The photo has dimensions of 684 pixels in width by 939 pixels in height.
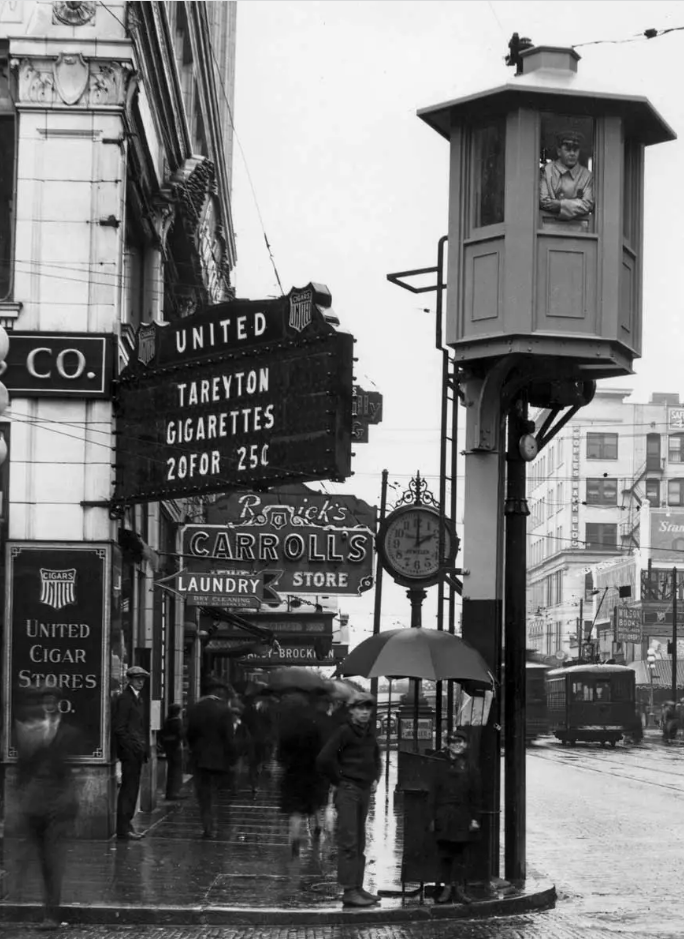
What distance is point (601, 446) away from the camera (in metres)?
119

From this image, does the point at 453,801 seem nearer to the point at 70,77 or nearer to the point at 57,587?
the point at 57,587

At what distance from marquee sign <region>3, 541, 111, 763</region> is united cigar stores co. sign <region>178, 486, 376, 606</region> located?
5.65m

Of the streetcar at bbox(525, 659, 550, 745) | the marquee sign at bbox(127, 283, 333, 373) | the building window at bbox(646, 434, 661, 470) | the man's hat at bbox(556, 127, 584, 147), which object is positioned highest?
the building window at bbox(646, 434, 661, 470)

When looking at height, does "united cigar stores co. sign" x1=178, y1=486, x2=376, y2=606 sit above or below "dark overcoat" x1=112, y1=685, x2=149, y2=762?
above

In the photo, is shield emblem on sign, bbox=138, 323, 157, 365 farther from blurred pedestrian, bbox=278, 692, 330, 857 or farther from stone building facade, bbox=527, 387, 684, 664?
stone building facade, bbox=527, 387, 684, 664

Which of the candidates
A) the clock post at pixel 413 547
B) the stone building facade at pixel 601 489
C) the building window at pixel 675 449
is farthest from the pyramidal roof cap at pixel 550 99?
the building window at pixel 675 449

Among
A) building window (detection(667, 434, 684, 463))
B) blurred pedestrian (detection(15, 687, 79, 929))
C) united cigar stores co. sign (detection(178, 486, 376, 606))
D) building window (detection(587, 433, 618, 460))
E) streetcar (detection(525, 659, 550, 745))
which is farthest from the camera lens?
building window (detection(587, 433, 618, 460))

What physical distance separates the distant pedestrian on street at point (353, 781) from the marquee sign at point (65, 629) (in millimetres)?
5094

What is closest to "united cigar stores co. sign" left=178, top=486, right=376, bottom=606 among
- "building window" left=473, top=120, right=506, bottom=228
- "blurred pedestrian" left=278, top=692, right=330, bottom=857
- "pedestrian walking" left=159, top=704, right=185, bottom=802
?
"pedestrian walking" left=159, top=704, right=185, bottom=802

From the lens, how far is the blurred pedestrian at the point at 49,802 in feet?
41.1

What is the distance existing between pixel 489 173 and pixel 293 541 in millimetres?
12040

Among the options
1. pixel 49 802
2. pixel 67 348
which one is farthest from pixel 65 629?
pixel 49 802

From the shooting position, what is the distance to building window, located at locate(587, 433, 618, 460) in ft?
390

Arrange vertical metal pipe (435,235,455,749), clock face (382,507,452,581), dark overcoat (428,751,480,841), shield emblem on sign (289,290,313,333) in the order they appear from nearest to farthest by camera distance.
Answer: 1. dark overcoat (428,751,480,841)
2. shield emblem on sign (289,290,313,333)
3. vertical metal pipe (435,235,455,749)
4. clock face (382,507,452,581)
